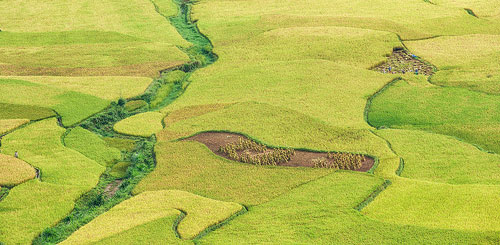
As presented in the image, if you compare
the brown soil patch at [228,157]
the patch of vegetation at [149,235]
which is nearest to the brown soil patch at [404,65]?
the brown soil patch at [228,157]

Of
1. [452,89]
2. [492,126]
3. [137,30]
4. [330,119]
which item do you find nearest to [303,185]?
[330,119]

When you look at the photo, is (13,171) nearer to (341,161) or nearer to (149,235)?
(149,235)

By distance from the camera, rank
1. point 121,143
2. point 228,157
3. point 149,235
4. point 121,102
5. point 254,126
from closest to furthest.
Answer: point 149,235, point 228,157, point 121,143, point 254,126, point 121,102

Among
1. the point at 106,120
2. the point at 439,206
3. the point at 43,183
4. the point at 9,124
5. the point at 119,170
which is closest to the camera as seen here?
the point at 439,206

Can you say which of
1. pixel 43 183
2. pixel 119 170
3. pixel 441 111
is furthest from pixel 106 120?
pixel 441 111

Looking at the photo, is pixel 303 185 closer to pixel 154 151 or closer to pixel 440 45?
pixel 154 151

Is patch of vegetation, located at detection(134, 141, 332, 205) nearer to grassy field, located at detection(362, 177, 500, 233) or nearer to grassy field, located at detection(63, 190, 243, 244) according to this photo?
grassy field, located at detection(63, 190, 243, 244)
